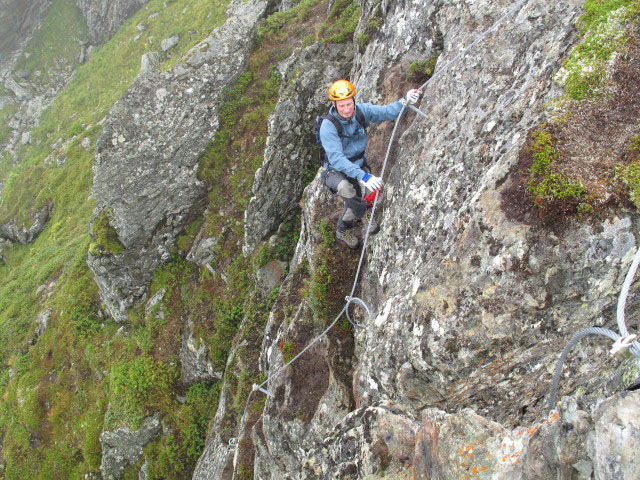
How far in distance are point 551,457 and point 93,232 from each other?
20.3 metres

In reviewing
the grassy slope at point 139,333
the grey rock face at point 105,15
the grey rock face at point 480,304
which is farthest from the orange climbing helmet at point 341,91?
the grey rock face at point 105,15

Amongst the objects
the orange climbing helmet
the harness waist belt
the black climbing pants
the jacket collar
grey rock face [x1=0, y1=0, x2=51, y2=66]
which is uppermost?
grey rock face [x1=0, y1=0, x2=51, y2=66]

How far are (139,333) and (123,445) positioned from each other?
4918mm

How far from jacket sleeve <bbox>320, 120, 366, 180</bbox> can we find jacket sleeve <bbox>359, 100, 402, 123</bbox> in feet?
3.24

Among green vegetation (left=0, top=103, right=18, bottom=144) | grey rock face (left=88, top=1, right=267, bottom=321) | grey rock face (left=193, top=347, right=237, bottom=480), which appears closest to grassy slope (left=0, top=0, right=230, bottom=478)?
grey rock face (left=193, top=347, right=237, bottom=480)

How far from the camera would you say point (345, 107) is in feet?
28.1

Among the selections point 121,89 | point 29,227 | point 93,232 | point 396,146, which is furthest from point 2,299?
point 396,146

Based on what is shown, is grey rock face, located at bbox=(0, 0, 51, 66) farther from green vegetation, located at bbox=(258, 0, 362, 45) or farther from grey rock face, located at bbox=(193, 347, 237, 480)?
grey rock face, located at bbox=(193, 347, 237, 480)

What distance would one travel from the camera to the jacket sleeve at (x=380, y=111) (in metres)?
9.09

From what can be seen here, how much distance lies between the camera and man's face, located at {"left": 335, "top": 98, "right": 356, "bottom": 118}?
8500 millimetres

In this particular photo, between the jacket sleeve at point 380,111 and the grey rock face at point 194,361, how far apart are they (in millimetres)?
12139

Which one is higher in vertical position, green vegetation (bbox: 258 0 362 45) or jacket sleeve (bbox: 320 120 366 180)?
green vegetation (bbox: 258 0 362 45)

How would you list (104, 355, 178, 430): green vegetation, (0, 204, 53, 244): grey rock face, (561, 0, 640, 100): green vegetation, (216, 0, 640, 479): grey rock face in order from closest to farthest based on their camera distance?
(216, 0, 640, 479): grey rock face → (561, 0, 640, 100): green vegetation → (104, 355, 178, 430): green vegetation → (0, 204, 53, 244): grey rock face

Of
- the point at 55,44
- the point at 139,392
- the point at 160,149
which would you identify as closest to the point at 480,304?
the point at 160,149
